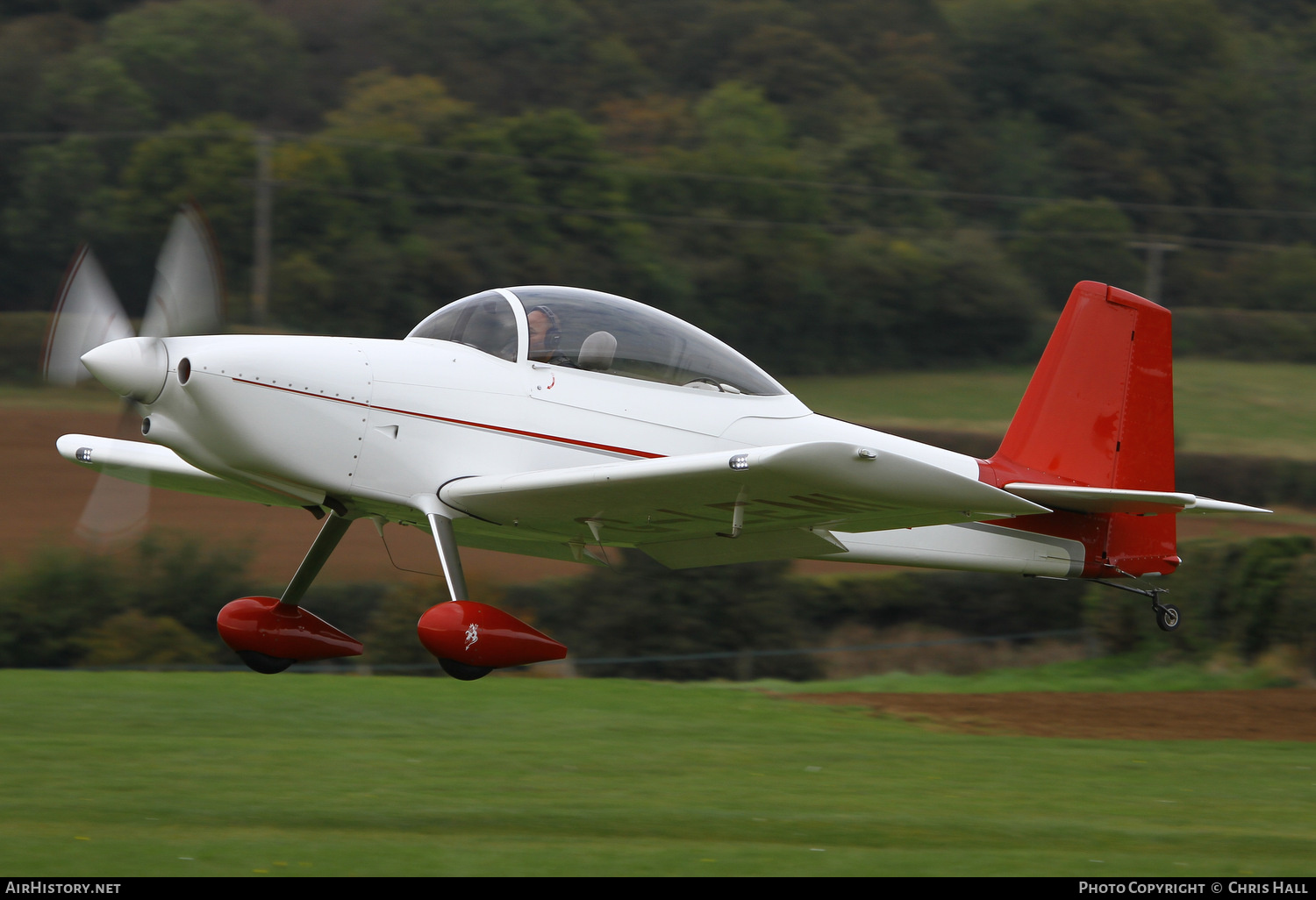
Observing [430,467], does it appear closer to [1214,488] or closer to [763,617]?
[763,617]

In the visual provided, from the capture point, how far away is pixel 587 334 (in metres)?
7.94

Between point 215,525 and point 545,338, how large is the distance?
81.8 ft

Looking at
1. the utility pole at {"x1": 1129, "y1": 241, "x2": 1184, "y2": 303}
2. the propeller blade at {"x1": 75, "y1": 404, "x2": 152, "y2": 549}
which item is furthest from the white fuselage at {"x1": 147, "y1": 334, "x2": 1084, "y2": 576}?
the utility pole at {"x1": 1129, "y1": 241, "x2": 1184, "y2": 303}

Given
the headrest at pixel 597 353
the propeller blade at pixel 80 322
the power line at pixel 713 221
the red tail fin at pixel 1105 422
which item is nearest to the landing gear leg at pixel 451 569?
the headrest at pixel 597 353

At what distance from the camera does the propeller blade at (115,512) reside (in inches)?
309

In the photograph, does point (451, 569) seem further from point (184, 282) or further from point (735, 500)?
point (184, 282)

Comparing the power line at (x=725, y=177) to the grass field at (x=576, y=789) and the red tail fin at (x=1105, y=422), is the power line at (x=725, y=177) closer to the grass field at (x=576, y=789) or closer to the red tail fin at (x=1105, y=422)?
the grass field at (x=576, y=789)

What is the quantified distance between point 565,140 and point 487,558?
2604cm

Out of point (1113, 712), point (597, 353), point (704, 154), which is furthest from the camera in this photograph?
point (704, 154)

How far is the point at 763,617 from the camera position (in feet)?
71.2

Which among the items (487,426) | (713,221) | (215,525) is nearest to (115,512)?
(487,426)

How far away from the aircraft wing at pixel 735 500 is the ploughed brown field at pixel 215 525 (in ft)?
57.9

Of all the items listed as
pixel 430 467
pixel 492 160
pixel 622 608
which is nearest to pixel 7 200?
pixel 492 160

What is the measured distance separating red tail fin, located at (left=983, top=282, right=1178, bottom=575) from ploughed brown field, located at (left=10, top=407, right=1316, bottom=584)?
17.0 meters
